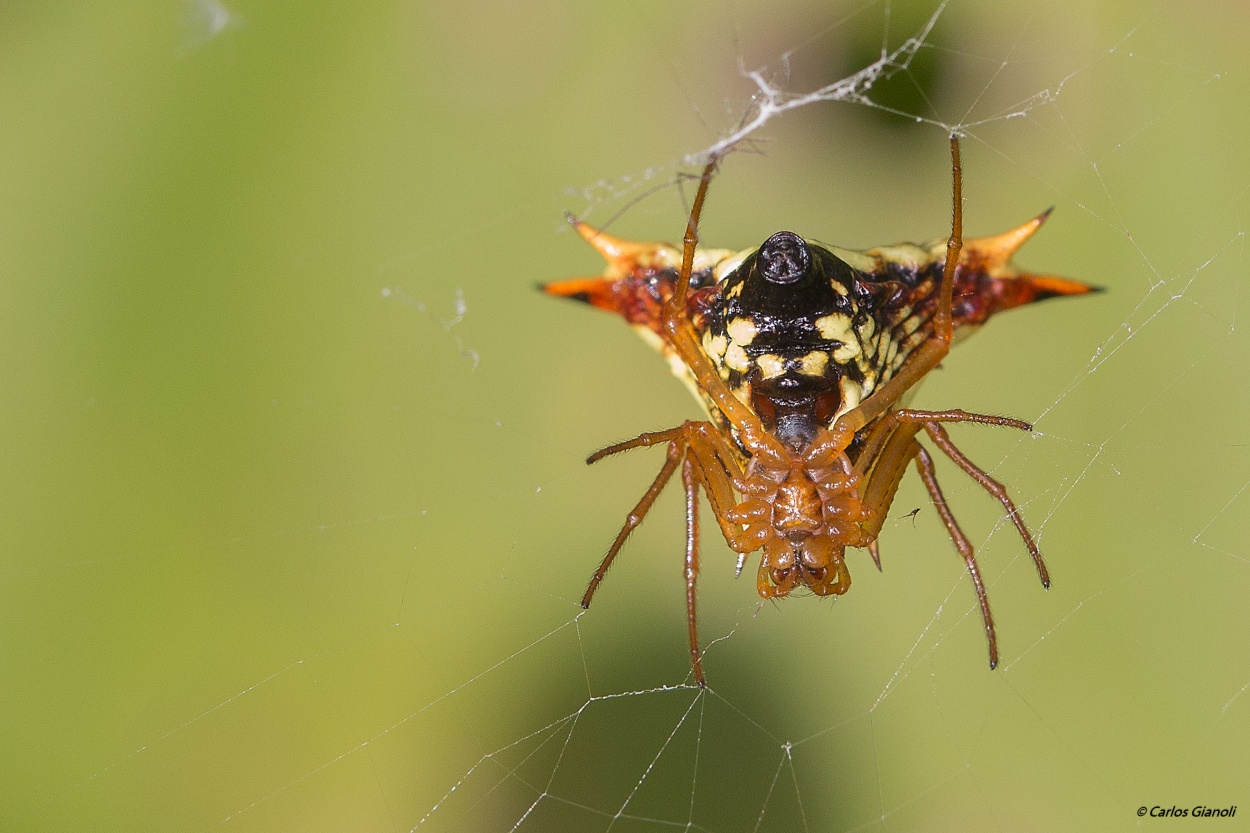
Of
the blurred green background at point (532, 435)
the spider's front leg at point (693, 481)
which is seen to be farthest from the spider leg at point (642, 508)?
the blurred green background at point (532, 435)

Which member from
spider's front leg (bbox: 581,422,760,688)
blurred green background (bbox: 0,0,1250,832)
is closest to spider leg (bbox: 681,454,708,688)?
spider's front leg (bbox: 581,422,760,688)

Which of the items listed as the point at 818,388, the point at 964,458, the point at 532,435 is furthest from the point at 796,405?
the point at 532,435

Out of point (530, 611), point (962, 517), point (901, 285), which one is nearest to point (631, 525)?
point (901, 285)

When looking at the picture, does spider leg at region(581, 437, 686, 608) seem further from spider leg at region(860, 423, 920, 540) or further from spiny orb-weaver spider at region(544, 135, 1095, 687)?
spider leg at region(860, 423, 920, 540)

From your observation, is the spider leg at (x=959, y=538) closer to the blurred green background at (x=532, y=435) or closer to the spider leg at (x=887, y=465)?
the spider leg at (x=887, y=465)

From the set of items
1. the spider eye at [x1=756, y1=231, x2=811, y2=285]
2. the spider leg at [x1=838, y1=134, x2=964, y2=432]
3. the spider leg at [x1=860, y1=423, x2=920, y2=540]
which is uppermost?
the spider eye at [x1=756, y1=231, x2=811, y2=285]

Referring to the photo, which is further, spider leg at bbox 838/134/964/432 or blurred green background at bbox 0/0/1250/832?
blurred green background at bbox 0/0/1250/832
